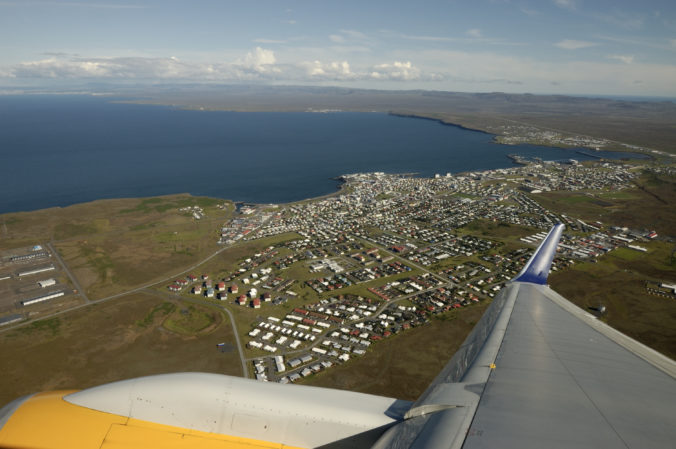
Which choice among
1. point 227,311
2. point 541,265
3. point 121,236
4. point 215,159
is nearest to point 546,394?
point 541,265

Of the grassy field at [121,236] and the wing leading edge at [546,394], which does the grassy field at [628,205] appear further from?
the grassy field at [121,236]

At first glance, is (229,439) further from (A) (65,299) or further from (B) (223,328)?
(A) (65,299)

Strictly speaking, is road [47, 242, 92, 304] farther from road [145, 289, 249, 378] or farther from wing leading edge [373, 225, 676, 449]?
wing leading edge [373, 225, 676, 449]

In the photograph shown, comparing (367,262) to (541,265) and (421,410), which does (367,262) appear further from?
(421,410)

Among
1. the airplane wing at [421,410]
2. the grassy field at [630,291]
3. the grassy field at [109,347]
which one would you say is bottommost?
the grassy field at [109,347]

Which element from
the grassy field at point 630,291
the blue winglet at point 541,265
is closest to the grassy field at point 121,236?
the blue winglet at point 541,265

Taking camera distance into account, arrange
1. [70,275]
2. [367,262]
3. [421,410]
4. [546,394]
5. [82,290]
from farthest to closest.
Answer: [367,262] → [70,275] → [82,290] → [421,410] → [546,394]
